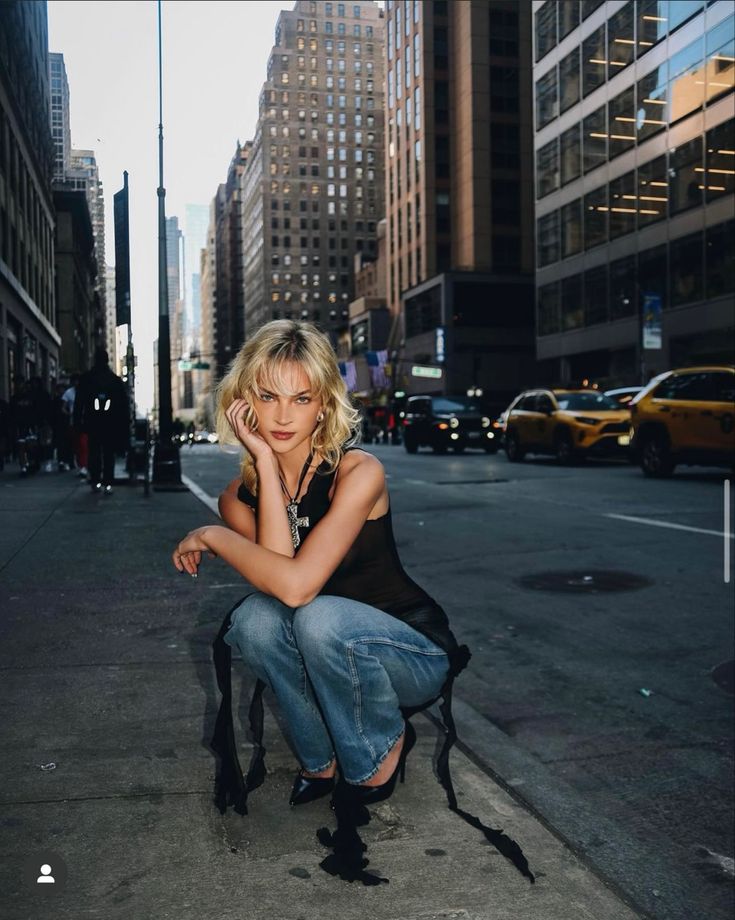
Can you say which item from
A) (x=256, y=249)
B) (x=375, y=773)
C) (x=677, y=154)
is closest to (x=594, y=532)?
(x=375, y=773)

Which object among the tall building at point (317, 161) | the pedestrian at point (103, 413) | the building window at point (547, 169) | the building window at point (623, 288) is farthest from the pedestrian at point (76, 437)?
the tall building at point (317, 161)

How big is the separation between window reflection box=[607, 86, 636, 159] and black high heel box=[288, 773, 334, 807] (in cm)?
4386

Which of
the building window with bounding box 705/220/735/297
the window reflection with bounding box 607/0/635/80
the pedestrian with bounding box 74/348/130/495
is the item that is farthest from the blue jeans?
the window reflection with bounding box 607/0/635/80

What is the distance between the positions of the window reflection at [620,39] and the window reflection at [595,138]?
2.07m

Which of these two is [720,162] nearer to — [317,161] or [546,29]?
[546,29]

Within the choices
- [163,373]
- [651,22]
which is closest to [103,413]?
[163,373]

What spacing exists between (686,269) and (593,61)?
14.0 m

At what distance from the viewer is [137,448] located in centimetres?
1490

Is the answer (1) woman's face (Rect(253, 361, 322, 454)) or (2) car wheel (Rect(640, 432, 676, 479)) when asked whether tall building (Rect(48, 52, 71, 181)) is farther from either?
(1) woman's face (Rect(253, 361, 322, 454))

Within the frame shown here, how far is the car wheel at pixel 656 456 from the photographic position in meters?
16.1

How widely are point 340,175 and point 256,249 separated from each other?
19.7 meters

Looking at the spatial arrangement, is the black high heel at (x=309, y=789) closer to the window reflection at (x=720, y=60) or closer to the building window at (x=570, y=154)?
the window reflection at (x=720, y=60)

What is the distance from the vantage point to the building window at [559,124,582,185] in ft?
157

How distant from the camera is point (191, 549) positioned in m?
2.82
